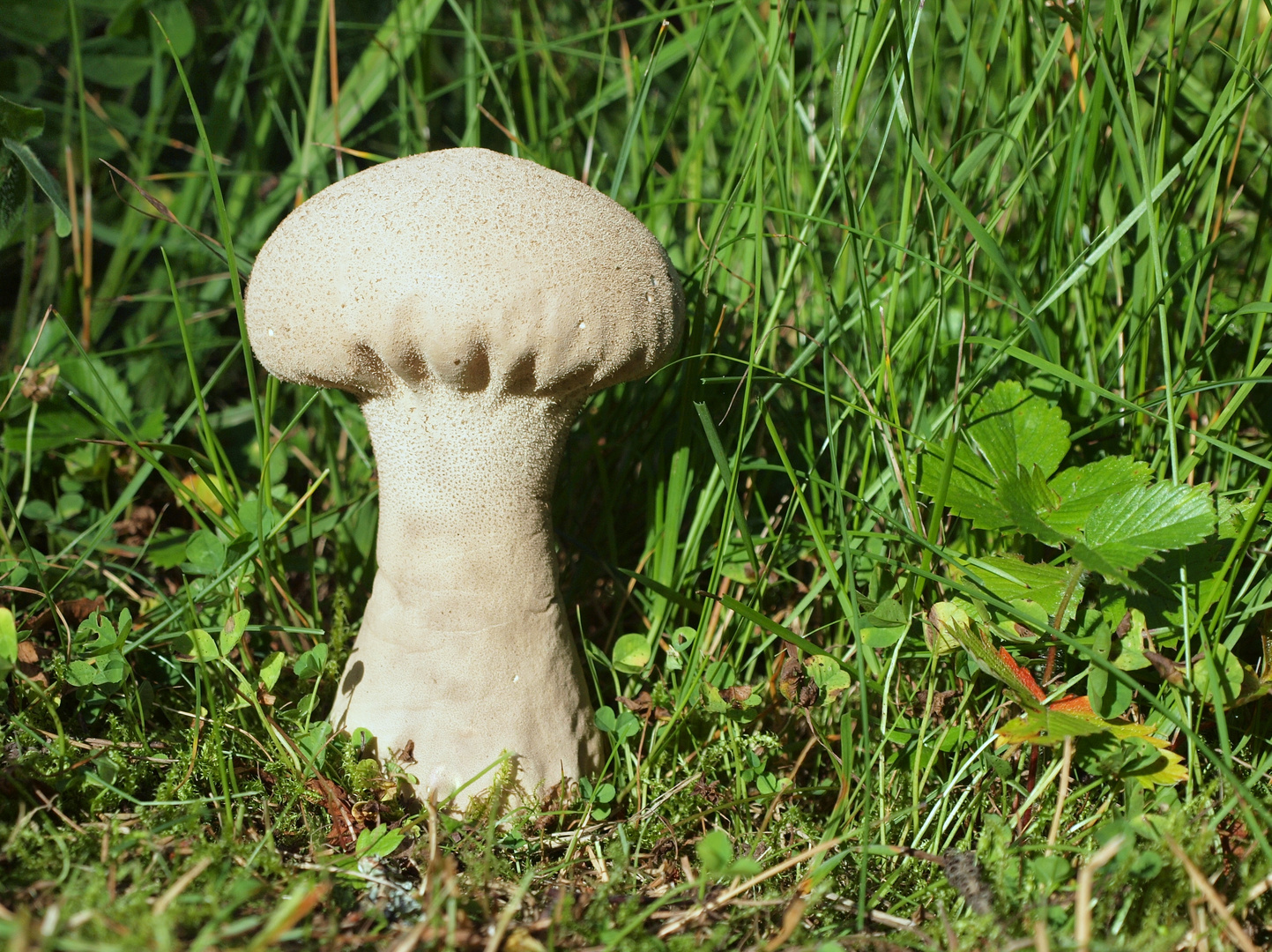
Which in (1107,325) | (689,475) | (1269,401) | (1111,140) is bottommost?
(689,475)

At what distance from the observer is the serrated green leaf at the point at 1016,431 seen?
4.25 feet

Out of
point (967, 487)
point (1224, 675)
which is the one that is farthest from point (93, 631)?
point (1224, 675)

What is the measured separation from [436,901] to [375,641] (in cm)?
52

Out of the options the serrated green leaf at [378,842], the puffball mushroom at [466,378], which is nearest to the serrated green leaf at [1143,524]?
the puffball mushroom at [466,378]

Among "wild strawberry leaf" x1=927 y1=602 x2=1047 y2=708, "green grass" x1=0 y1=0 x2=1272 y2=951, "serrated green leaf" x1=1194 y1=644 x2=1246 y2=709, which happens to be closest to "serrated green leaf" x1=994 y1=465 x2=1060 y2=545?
"green grass" x1=0 y1=0 x2=1272 y2=951

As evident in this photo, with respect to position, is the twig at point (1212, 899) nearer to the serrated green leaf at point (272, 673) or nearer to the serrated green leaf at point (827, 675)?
the serrated green leaf at point (827, 675)

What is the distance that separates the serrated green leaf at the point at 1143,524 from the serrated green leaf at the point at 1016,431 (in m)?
0.12

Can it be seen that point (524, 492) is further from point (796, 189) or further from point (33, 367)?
point (33, 367)

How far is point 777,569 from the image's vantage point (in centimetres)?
147

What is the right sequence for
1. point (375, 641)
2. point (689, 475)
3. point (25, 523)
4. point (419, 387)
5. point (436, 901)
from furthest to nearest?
point (25, 523)
point (689, 475)
point (375, 641)
point (419, 387)
point (436, 901)

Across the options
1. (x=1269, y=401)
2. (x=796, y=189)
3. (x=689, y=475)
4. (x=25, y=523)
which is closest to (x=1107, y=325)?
(x=1269, y=401)

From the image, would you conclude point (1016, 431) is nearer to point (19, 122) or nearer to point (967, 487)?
point (967, 487)

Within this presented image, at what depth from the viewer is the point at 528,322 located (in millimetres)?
1075

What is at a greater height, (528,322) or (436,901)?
(528,322)
